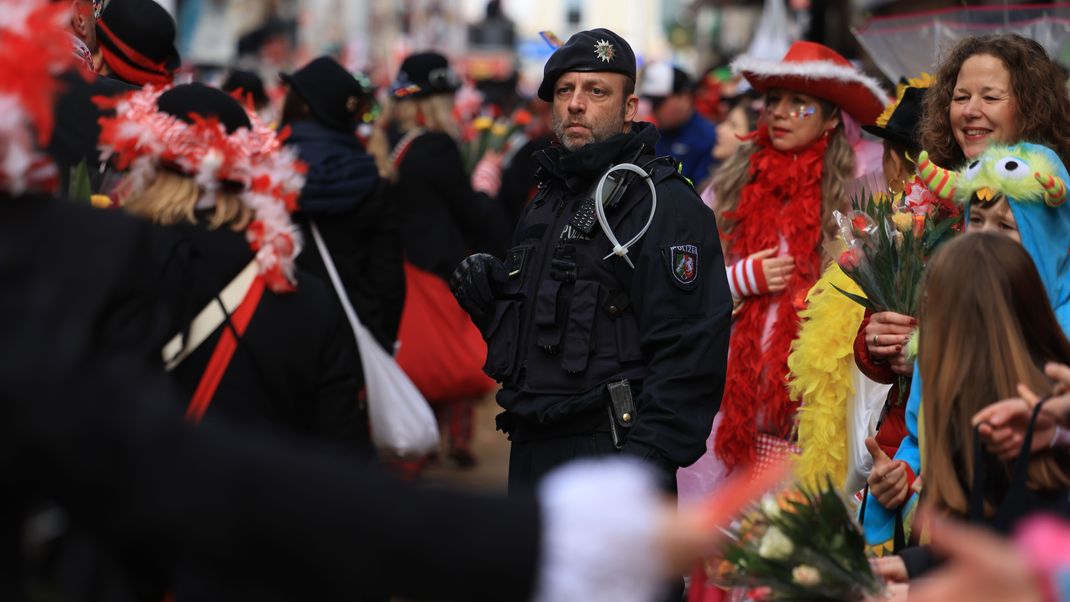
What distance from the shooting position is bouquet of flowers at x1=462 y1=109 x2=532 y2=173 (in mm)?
13086

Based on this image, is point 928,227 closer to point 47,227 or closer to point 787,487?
point 787,487

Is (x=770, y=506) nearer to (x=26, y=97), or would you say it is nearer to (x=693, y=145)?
(x=26, y=97)

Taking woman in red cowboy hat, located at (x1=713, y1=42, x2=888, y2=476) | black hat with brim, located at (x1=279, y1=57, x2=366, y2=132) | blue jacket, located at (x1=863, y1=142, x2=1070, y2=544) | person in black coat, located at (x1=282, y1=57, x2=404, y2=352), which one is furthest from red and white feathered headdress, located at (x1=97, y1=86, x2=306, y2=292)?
black hat with brim, located at (x1=279, y1=57, x2=366, y2=132)

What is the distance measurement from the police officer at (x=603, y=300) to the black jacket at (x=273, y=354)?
833 millimetres

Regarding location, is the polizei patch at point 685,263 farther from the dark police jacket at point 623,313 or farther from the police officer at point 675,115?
the police officer at point 675,115

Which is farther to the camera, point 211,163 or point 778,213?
point 778,213

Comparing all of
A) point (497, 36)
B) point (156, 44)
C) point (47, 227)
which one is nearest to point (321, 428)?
point (47, 227)

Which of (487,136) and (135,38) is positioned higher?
(135,38)

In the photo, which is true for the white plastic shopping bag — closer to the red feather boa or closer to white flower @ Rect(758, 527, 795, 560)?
the red feather boa

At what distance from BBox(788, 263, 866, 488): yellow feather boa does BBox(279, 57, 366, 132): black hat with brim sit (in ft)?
9.11

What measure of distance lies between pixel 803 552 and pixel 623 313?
5.63 ft

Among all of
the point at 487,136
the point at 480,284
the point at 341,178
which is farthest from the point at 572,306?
the point at 487,136

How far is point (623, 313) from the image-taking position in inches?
172

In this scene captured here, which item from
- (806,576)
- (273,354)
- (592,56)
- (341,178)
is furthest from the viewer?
(341,178)
